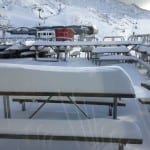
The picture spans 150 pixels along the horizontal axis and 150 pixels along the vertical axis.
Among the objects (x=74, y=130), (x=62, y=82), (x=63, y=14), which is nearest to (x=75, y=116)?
(x=62, y=82)

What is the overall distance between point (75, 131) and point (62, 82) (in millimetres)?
699

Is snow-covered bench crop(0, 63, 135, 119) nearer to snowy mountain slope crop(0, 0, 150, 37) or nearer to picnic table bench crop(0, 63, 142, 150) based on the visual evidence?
picnic table bench crop(0, 63, 142, 150)

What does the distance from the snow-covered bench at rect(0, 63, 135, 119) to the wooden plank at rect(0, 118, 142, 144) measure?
0.35 meters

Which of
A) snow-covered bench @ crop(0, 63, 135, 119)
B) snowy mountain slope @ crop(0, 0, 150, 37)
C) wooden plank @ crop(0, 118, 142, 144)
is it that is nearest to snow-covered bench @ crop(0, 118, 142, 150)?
wooden plank @ crop(0, 118, 142, 144)

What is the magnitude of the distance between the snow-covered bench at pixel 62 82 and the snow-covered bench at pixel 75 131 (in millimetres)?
348

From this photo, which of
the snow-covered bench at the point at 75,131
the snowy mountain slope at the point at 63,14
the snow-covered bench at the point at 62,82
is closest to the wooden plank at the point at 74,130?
the snow-covered bench at the point at 75,131

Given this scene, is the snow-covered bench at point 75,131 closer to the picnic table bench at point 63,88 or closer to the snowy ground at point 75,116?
the picnic table bench at point 63,88

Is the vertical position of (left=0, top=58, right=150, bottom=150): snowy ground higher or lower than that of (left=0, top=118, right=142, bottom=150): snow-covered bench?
lower

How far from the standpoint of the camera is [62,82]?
3.73 meters

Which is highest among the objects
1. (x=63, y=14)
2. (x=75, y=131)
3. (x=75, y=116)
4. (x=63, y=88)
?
(x=63, y=14)

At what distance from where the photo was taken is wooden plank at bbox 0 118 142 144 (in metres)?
3.06

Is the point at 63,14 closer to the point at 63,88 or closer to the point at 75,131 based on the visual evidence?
the point at 63,88

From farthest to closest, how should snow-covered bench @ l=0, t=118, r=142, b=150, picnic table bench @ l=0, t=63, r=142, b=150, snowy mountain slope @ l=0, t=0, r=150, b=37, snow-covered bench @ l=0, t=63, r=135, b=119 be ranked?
snowy mountain slope @ l=0, t=0, r=150, b=37 < snow-covered bench @ l=0, t=63, r=135, b=119 < picnic table bench @ l=0, t=63, r=142, b=150 < snow-covered bench @ l=0, t=118, r=142, b=150

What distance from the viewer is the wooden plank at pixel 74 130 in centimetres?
306
